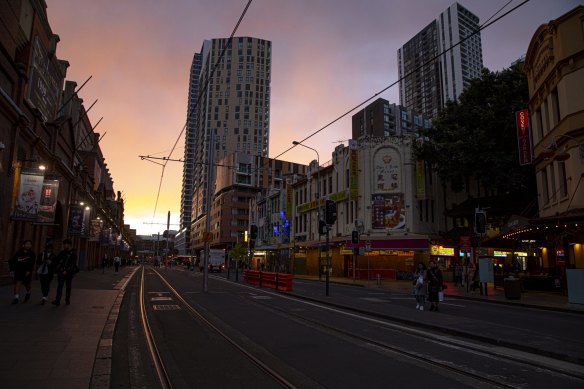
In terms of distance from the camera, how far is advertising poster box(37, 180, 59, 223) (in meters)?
20.3

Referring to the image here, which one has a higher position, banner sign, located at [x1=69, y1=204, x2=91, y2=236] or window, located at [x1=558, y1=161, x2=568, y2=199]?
window, located at [x1=558, y1=161, x2=568, y2=199]

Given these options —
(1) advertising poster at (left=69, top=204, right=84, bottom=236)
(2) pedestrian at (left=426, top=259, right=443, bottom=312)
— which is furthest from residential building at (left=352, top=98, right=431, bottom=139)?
(2) pedestrian at (left=426, top=259, right=443, bottom=312)

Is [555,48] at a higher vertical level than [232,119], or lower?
lower

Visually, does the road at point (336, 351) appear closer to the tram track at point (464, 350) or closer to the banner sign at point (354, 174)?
the tram track at point (464, 350)

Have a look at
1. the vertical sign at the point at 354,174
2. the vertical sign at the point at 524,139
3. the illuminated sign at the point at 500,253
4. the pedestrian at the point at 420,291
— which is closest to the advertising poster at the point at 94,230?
the vertical sign at the point at 354,174

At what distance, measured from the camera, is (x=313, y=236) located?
51.4 m

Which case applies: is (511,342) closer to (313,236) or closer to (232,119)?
(313,236)

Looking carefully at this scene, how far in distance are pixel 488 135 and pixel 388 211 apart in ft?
36.7

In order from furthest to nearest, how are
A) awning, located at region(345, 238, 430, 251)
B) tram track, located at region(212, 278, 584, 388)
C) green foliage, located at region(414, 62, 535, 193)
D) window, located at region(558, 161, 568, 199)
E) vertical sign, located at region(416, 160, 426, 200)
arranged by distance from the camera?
1. vertical sign, located at region(416, 160, 426, 200)
2. awning, located at region(345, 238, 430, 251)
3. green foliage, located at region(414, 62, 535, 193)
4. window, located at region(558, 161, 568, 199)
5. tram track, located at region(212, 278, 584, 388)

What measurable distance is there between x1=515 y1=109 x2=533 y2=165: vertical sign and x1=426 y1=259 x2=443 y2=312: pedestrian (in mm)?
16800

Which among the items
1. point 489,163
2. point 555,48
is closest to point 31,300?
point 555,48

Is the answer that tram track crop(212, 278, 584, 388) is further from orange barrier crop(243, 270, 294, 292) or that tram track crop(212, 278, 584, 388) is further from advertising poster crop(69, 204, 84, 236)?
advertising poster crop(69, 204, 84, 236)

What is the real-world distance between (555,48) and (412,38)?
18640cm

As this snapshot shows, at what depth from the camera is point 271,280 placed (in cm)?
2542
